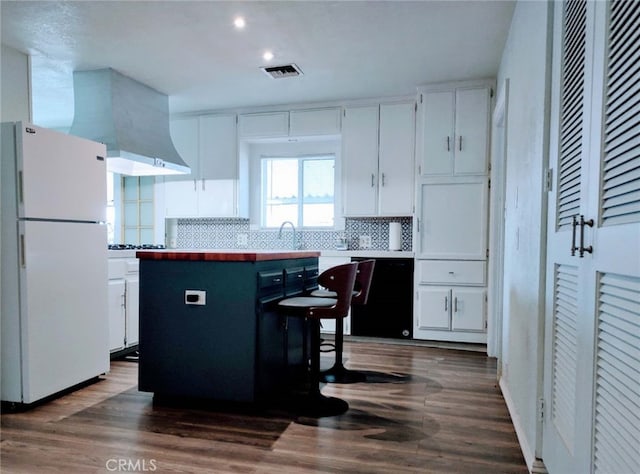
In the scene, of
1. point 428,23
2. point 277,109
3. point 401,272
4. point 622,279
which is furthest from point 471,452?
point 277,109

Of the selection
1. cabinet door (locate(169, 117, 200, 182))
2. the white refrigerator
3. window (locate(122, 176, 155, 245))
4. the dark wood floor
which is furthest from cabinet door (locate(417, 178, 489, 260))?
window (locate(122, 176, 155, 245))

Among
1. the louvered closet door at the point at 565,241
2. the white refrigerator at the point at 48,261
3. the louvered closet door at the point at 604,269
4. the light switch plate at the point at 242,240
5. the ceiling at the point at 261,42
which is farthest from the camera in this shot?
the light switch plate at the point at 242,240

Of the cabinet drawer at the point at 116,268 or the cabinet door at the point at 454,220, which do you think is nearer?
the cabinet drawer at the point at 116,268

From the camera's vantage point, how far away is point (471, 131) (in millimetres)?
3951

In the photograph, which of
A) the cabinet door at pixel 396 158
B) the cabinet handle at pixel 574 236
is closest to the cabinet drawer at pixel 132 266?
the cabinet door at pixel 396 158

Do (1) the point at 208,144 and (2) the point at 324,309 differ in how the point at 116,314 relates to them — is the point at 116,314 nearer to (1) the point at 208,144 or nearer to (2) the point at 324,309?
(2) the point at 324,309

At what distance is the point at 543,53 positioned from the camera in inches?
68.9

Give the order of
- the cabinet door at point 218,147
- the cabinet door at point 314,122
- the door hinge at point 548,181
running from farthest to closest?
the cabinet door at point 218,147
the cabinet door at point 314,122
the door hinge at point 548,181

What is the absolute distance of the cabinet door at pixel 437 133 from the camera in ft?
13.2

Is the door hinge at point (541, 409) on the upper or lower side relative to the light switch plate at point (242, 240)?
lower

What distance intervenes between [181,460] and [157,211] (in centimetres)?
392

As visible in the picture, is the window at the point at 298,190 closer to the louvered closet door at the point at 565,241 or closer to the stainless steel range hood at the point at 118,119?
the stainless steel range hood at the point at 118,119

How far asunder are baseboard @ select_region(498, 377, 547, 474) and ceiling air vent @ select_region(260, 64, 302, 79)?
308 cm

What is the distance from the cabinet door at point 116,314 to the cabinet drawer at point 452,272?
2.82 metres
